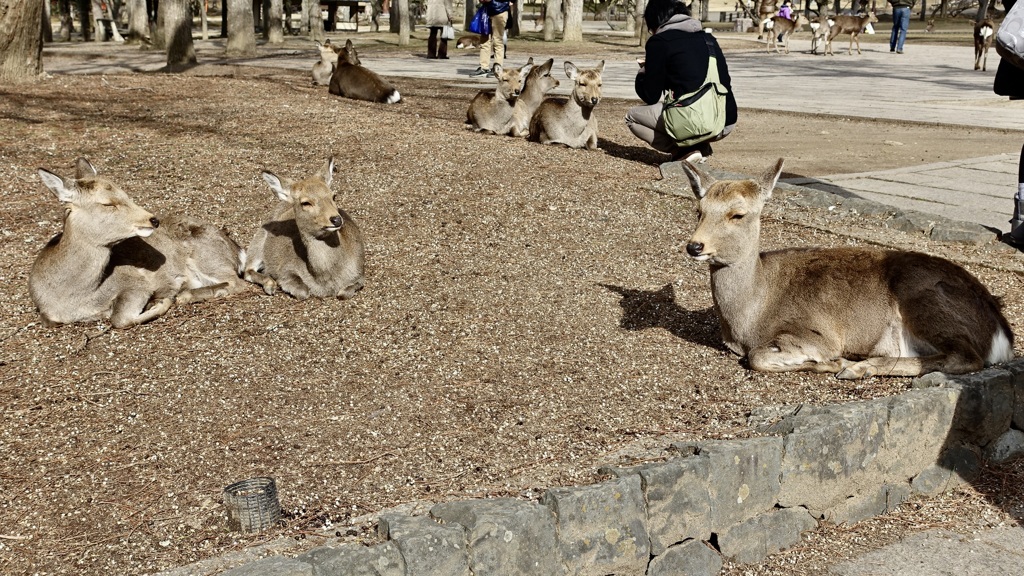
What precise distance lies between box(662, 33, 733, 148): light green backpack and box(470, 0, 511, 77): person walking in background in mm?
10745

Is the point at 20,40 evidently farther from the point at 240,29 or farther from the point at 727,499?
the point at 240,29

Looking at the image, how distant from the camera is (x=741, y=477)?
14.0ft

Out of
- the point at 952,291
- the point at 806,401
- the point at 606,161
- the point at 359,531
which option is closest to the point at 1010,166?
the point at 606,161

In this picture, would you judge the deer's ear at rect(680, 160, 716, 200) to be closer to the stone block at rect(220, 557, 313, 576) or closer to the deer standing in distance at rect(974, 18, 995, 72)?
the stone block at rect(220, 557, 313, 576)

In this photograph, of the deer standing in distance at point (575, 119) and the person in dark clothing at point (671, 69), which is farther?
the deer standing in distance at point (575, 119)

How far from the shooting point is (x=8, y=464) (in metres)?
4.56

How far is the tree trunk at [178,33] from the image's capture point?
1658 cm

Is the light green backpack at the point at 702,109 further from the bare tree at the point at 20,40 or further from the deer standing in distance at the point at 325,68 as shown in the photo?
the deer standing in distance at the point at 325,68

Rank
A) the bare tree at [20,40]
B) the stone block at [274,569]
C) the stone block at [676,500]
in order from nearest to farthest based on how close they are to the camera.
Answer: the stone block at [274,569]
the stone block at [676,500]
the bare tree at [20,40]

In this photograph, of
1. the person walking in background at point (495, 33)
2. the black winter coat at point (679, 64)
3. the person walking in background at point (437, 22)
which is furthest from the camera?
the person walking in background at point (437, 22)

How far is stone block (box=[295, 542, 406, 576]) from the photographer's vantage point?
3340 millimetres

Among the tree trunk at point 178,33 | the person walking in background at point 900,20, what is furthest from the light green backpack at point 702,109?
the person walking in background at point 900,20

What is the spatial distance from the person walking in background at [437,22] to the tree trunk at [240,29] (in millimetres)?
4132

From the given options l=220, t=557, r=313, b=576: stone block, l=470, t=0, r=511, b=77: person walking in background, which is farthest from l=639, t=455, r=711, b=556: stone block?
l=470, t=0, r=511, b=77: person walking in background
